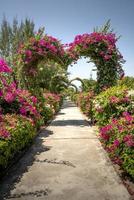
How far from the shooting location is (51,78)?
37469 mm

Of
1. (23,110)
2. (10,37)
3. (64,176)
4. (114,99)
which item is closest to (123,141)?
(64,176)

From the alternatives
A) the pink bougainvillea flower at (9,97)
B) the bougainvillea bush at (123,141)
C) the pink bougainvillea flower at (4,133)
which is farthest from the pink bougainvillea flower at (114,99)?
the pink bougainvillea flower at (4,133)

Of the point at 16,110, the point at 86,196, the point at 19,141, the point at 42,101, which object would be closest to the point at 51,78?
the point at 42,101

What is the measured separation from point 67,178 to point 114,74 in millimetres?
9005

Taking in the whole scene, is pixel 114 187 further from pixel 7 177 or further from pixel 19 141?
pixel 19 141

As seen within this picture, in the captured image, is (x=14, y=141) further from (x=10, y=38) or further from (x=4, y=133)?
(x=10, y=38)

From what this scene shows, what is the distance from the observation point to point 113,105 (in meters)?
8.46

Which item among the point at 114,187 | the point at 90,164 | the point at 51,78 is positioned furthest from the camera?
the point at 51,78

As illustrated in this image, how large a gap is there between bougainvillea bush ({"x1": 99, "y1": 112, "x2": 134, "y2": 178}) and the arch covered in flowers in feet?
24.1

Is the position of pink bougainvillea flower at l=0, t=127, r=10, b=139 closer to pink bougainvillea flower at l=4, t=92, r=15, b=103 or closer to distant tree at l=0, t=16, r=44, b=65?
pink bougainvillea flower at l=4, t=92, r=15, b=103

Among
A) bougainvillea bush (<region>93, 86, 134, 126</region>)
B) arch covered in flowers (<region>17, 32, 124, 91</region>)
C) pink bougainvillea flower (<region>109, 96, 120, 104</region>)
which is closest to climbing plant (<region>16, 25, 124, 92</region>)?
arch covered in flowers (<region>17, 32, 124, 91</region>)

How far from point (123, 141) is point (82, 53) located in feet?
30.4

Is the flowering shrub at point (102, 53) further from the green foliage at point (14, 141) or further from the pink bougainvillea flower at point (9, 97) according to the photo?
the green foliage at point (14, 141)

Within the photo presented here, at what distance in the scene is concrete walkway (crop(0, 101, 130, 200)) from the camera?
4816mm
